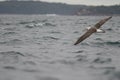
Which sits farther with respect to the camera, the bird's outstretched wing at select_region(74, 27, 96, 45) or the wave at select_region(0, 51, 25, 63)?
the bird's outstretched wing at select_region(74, 27, 96, 45)

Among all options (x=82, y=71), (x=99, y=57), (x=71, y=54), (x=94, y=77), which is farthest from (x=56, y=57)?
(x=94, y=77)

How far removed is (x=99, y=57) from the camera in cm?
1153

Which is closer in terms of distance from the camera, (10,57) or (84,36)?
(10,57)

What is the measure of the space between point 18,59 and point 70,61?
2011 millimetres

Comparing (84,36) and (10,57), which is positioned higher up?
(84,36)

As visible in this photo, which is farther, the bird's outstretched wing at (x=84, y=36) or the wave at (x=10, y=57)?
the bird's outstretched wing at (x=84, y=36)

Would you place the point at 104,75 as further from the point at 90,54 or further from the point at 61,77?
the point at 90,54

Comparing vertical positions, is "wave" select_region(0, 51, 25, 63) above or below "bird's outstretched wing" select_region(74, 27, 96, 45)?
below

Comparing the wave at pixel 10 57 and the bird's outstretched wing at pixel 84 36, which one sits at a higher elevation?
the bird's outstretched wing at pixel 84 36

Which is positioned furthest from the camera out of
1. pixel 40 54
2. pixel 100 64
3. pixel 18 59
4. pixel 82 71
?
pixel 40 54

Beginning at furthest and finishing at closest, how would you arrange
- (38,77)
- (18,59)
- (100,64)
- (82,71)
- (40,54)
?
1. (40,54)
2. (18,59)
3. (100,64)
4. (82,71)
5. (38,77)

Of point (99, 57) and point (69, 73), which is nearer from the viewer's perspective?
point (69, 73)

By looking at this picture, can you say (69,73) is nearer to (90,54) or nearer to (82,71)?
(82,71)

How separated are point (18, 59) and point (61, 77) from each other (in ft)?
10.7
